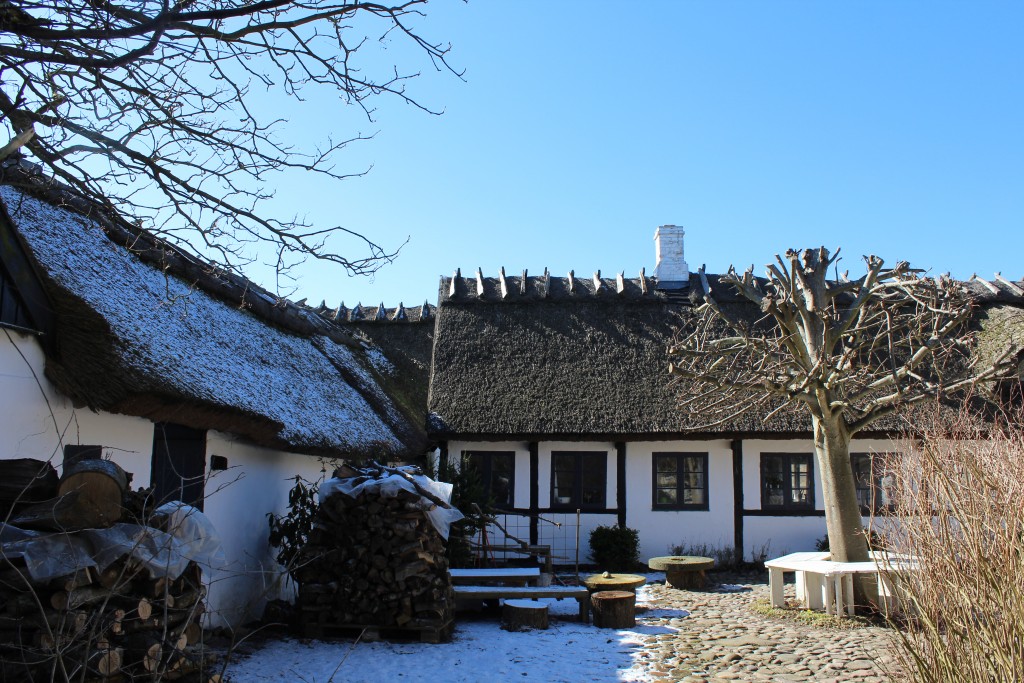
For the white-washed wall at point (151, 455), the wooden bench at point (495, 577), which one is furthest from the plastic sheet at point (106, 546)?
the wooden bench at point (495, 577)

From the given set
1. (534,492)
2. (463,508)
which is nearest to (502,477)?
(534,492)

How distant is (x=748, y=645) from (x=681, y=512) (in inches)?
234

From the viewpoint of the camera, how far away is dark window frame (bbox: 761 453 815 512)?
45.0ft

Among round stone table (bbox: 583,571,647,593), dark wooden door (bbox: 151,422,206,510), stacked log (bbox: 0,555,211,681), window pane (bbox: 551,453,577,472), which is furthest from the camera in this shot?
window pane (bbox: 551,453,577,472)

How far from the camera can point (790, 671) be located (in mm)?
6852

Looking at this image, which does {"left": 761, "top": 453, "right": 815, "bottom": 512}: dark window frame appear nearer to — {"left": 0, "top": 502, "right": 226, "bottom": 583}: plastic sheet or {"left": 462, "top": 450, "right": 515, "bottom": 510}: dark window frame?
{"left": 462, "top": 450, "right": 515, "bottom": 510}: dark window frame

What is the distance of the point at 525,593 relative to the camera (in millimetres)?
9469

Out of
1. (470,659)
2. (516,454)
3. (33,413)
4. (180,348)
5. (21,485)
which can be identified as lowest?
(470,659)

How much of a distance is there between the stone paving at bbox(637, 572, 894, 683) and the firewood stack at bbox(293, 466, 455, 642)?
2115 mm

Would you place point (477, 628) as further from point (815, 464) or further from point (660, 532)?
point (815, 464)

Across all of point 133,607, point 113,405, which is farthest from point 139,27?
point 113,405

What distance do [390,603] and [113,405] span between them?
323 cm

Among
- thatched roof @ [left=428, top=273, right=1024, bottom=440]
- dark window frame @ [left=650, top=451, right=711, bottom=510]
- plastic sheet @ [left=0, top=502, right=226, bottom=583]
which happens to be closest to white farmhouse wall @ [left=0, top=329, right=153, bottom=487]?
plastic sheet @ [left=0, top=502, right=226, bottom=583]

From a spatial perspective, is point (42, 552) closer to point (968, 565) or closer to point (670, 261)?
point (968, 565)
